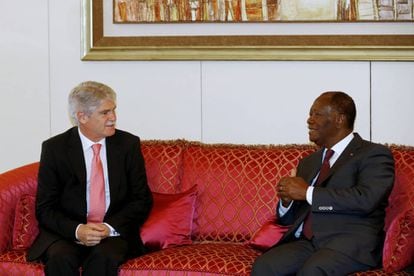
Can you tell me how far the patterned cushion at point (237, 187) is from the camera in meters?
4.41

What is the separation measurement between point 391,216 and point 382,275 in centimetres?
51

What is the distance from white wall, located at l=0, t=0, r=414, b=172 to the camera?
476 centimetres

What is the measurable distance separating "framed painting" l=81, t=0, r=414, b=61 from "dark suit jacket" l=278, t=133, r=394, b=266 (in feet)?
3.03

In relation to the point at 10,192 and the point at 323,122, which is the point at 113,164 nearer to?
the point at 10,192

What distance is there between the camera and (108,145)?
14.2ft

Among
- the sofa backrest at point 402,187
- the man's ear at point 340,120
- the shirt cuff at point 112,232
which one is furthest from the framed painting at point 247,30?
the shirt cuff at point 112,232

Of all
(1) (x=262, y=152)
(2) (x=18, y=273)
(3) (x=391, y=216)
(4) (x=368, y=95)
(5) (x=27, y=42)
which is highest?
(5) (x=27, y=42)

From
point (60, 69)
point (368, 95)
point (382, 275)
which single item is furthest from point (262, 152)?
point (60, 69)

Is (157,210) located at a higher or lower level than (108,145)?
lower

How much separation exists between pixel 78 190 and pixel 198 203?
67cm

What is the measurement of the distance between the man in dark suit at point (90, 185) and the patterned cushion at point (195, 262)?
0.42ft

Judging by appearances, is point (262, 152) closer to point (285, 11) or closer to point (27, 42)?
point (285, 11)

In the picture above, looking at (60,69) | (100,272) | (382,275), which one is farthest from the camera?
(60,69)

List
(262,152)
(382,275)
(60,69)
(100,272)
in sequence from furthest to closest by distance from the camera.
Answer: (60,69) < (262,152) < (100,272) < (382,275)
